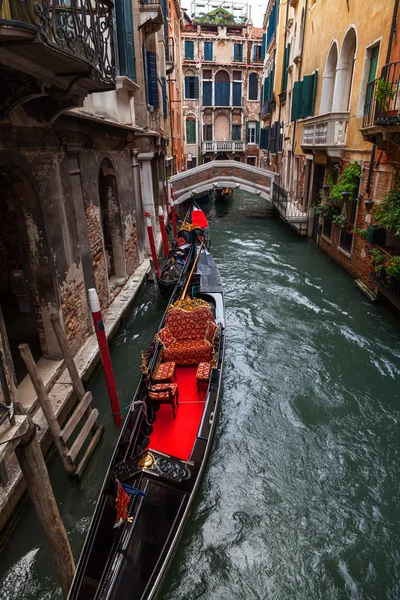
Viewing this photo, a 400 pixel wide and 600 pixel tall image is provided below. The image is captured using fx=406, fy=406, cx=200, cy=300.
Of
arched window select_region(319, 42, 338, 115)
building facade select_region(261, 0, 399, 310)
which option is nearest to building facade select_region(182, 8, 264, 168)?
building facade select_region(261, 0, 399, 310)

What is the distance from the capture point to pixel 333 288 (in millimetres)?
8836

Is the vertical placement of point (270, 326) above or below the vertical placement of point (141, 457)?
below

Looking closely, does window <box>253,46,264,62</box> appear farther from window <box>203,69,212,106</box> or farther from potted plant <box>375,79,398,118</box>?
potted plant <box>375,79,398,118</box>

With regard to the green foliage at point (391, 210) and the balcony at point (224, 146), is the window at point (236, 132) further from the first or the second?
the green foliage at point (391, 210)

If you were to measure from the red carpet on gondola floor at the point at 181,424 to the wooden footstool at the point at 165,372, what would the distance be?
0.74 feet

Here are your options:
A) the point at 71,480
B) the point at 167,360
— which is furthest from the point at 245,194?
the point at 71,480

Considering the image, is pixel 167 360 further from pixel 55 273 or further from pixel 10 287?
pixel 10 287

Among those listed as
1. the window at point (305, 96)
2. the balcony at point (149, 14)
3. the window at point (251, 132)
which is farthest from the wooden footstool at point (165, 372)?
the window at point (251, 132)

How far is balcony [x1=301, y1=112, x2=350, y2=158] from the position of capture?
891cm

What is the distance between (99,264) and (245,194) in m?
20.1

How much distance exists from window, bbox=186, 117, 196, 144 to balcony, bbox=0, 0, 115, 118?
2510 cm

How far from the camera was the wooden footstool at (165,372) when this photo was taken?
461 cm

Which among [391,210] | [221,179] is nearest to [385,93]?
[391,210]

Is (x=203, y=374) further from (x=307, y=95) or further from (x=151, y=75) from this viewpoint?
(x=307, y=95)
